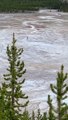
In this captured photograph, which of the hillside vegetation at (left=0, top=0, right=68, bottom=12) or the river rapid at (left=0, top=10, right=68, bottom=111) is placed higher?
the river rapid at (left=0, top=10, right=68, bottom=111)

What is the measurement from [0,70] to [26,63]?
414cm

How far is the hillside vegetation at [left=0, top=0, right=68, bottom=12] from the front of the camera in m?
80.2

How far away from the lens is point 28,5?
85.1 m

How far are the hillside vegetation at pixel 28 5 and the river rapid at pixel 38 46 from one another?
16.3 ft

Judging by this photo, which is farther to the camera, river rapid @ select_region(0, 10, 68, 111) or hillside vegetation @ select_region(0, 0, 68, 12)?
hillside vegetation @ select_region(0, 0, 68, 12)

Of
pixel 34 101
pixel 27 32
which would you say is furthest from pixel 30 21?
pixel 34 101

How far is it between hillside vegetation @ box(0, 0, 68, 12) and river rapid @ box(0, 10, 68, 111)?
4.97 m

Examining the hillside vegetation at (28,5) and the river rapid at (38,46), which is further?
the hillside vegetation at (28,5)

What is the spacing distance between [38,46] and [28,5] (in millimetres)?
38607

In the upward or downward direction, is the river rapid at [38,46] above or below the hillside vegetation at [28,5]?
above

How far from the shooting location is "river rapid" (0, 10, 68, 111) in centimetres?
3152

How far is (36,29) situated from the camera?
5841 centimetres

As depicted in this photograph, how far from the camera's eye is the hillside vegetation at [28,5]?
263 feet

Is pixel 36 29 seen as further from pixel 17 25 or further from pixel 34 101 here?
pixel 34 101
